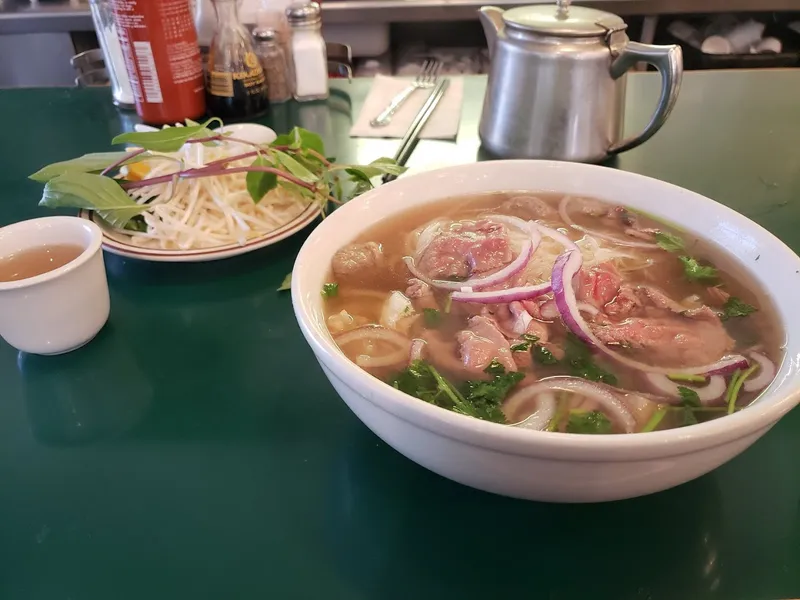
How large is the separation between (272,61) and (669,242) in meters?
1.54

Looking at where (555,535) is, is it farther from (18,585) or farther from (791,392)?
(18,585)

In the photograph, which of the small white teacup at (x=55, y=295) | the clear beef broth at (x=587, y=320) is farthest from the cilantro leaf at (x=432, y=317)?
the small white teacup at (x=55, y=295)

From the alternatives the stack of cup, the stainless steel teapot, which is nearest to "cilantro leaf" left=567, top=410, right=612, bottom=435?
the stainless steel teapot

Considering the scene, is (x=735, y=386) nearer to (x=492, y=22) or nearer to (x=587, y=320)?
(x=587, y=320)

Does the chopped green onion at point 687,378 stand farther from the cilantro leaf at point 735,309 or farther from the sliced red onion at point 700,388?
the cilantro leaf at point 735,309

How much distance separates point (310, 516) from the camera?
2.69ft

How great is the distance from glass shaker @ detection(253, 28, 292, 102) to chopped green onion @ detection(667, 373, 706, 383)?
1.77 m

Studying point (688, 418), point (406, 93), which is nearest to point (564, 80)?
point (406, 93)

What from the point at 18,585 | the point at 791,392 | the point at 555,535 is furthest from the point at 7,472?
the point at 791,392

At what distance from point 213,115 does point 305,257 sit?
1.36 meters

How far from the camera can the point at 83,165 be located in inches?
55.4

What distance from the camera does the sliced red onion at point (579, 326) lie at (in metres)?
0.90

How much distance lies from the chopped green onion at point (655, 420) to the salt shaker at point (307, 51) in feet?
5.84

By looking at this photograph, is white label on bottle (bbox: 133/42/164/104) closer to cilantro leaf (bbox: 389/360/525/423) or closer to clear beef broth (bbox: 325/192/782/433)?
clear beef broth (bbox: 325/192/782/433)
